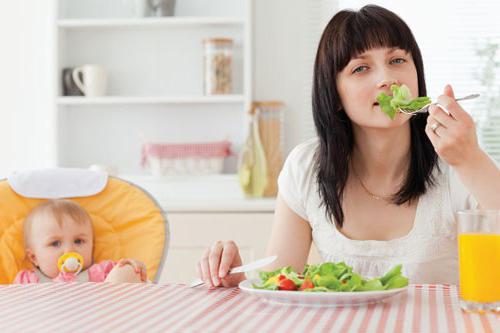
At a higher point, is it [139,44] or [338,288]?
[139,44]

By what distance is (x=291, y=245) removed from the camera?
79.4 inches

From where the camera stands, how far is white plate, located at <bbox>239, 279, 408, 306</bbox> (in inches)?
52.1

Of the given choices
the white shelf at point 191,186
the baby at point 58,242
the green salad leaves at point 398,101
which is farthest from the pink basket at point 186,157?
the green salad leaves at point 398,101

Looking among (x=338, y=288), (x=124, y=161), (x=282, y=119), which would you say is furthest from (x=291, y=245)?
(x=124, y=161)

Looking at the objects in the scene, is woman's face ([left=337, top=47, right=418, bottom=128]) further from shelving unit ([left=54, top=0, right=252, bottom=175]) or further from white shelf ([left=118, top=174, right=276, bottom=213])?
shelving unit ([left=54, top=0, right=252, bottom=175])

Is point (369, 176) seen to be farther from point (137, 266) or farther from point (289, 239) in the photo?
point (137, 266)

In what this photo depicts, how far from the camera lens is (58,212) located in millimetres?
2229

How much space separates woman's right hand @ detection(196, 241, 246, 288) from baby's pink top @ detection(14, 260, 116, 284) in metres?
0.59

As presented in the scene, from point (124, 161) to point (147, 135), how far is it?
0.16 metres

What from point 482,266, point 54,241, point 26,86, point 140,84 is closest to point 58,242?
point 54,241

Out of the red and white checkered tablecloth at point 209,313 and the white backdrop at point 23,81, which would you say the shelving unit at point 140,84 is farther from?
the red and white checkered tablecloth at point 209,313

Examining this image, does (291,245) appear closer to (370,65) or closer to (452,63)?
(370,65)

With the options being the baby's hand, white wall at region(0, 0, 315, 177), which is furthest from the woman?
white wall at region(0, 0, 315, 177)

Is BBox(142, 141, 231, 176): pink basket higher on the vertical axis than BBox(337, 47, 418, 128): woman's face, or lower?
lower
